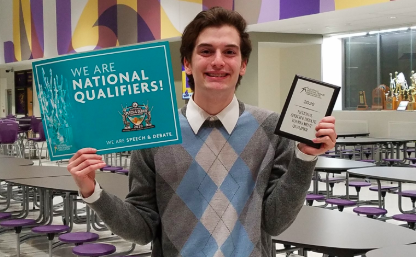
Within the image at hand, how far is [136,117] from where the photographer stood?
4.70ft

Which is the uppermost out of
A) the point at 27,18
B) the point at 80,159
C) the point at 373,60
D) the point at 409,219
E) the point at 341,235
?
the point at 27,18

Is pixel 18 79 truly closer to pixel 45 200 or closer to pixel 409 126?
pixel 409 126

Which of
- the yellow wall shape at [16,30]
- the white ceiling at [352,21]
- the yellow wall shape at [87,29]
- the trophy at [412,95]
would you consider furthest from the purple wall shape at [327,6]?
the yellow wall shape at [16,30]

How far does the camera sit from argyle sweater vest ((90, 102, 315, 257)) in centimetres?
150

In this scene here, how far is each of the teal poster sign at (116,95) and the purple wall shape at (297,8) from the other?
27.4 feet

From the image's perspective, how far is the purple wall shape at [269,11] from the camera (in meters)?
10.2

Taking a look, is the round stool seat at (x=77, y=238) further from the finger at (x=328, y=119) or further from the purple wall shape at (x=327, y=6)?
the purple wall shape at (x=327, y=6)

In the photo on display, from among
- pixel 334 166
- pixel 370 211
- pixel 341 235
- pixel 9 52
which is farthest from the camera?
pixel 9 52

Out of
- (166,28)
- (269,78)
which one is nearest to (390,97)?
(269,78)

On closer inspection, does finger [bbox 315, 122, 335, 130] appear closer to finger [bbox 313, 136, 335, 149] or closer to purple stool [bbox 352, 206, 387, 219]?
finger [bbox 313, 136, 335, 149]

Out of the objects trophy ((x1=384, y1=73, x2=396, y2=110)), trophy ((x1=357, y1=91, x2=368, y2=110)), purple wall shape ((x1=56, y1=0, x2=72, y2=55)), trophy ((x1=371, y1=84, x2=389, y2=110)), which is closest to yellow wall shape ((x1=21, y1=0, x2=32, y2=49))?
purple wall shape ((x1=56, y1=0, x2=72, y2=55))

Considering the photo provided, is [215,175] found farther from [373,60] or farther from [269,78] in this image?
[269,78]

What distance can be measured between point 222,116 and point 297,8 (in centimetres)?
856

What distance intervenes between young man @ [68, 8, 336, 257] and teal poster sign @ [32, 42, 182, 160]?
12 centimetres
